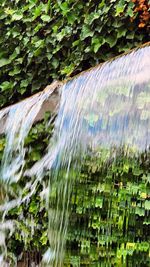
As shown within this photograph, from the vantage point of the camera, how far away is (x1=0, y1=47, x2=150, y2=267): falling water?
6.99 ft

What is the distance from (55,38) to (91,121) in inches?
58.6

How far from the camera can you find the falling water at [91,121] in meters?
2.13

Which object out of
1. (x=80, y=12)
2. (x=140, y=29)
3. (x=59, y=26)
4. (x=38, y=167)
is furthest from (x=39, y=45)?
(x=38, y=167)

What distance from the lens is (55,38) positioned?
362cm

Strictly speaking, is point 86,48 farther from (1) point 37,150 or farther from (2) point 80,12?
(1) point 37,150

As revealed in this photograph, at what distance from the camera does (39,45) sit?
146 inches

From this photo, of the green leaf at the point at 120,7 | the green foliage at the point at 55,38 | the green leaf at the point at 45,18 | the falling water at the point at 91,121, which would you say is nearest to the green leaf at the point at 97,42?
the green foliage at the point at 55,38

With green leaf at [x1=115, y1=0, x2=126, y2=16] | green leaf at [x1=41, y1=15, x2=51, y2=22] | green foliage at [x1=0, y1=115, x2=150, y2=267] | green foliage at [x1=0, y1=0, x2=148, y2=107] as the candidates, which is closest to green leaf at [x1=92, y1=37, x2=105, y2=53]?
green foliage at [x1=0, y1=0, x2=148, y2=107]

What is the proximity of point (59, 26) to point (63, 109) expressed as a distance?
50.7 inches

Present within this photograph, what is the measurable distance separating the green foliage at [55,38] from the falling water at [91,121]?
73cm

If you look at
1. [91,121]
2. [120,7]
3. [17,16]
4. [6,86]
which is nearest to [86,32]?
[120,7]

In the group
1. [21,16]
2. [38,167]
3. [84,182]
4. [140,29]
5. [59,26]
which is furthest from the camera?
[21,16]

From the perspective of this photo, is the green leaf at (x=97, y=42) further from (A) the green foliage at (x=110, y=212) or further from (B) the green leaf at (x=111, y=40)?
(A) the green foliage at (x=110, y=212)

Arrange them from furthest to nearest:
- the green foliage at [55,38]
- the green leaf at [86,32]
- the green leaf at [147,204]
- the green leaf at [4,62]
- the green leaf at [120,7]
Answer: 1. the green leaf at [4,62]
2. the green leaf at [86,32]
3. the green foliage at [55,38]
4. the green leaf at [120,7]
5. the green leaf at [147,204]
